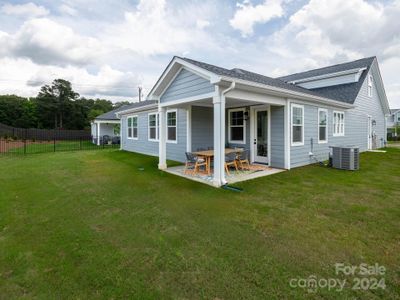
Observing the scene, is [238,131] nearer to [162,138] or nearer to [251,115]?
[251,115]

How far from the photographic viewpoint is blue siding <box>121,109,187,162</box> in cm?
972

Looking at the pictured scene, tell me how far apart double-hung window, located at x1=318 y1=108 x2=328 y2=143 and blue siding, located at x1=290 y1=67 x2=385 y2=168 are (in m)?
0.29

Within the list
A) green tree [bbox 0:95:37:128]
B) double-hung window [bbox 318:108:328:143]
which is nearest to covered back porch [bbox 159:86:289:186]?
double-hung window [bbox 318:108:328:143]

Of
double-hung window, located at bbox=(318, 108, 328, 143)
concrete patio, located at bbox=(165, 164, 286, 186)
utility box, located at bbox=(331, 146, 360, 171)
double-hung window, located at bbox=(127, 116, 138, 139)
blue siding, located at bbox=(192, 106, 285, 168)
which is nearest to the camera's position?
concrete patio, located at bbox=(165, 164, 286, 186)

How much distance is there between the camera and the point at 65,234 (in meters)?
3.27

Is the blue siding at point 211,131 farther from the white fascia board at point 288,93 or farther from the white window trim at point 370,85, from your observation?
the white window trim at point 370,85

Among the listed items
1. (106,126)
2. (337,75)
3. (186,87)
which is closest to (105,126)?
(106,126)

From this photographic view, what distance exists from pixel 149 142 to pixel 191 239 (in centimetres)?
971

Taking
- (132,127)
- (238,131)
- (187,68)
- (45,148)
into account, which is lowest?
(45,148)

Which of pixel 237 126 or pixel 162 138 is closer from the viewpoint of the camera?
pixel 162 138

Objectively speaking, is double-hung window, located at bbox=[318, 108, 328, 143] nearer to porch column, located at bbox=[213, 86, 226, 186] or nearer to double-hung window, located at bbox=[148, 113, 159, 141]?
porch column, located at bbox=[213, 86, 226, 186]

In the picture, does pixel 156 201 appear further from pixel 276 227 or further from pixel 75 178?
pixel 75 178

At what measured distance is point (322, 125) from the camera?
31.3 ft

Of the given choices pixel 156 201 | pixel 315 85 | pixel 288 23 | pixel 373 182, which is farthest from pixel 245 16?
pixel 156 201
